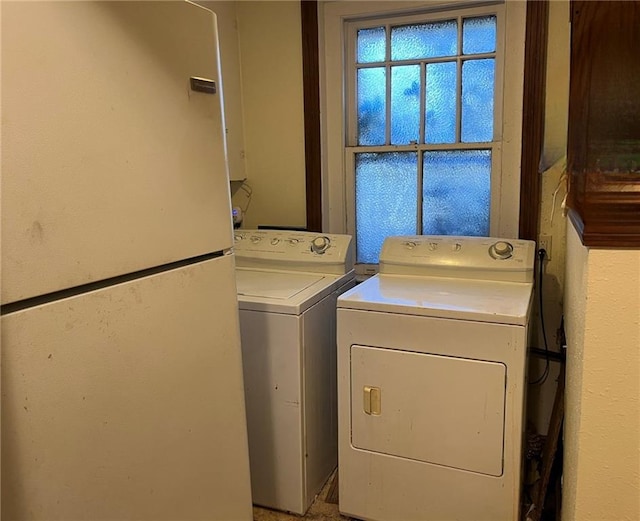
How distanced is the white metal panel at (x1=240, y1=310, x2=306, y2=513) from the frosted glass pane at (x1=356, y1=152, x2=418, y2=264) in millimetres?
939

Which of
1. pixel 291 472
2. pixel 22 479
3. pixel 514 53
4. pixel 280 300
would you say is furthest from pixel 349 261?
pixel 22 479

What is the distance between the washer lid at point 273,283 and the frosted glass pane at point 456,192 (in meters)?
0.68

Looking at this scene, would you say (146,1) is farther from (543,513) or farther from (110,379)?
(543,513)

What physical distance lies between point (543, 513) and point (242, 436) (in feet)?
3.84

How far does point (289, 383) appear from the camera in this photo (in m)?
1.90

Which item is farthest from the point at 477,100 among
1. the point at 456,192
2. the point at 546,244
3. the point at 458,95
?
the point at 546,244

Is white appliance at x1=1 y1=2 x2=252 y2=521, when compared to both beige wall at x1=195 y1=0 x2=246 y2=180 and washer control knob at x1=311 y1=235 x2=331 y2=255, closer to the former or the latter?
washer control knob at x1=311 y1=235 x2=331 y2=255

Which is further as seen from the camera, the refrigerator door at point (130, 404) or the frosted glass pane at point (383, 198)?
the frosted glass pane at point (383, 198)

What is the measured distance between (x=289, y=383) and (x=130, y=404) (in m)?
0.84

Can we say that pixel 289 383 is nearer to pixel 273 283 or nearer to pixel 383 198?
pixel 273 283

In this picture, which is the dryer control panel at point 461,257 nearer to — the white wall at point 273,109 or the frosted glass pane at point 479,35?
the white wall at point 273,109

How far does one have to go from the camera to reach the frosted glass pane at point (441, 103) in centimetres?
238

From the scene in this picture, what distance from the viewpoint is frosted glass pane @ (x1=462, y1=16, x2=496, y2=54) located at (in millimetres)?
2291

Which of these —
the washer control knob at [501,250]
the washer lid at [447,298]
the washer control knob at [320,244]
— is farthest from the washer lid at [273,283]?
the washer control knob at [501,250]
